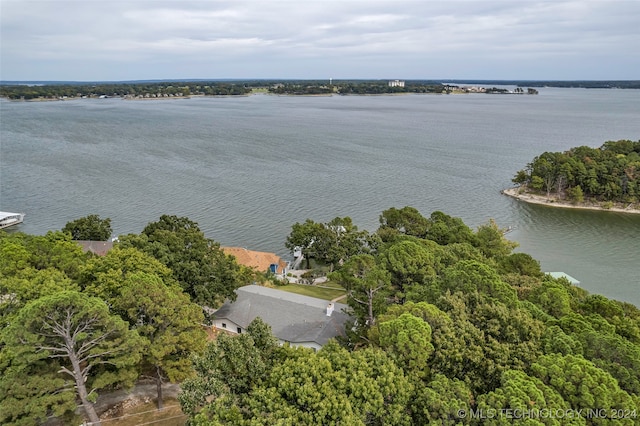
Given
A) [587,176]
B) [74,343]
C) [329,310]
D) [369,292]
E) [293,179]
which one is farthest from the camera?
[293,179]

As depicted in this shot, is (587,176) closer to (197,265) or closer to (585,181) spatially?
(585,181)

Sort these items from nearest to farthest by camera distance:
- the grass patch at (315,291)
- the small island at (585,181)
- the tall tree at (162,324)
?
the tall tree at (162,324), the grass patch at (315,291), the small island at (585,181)

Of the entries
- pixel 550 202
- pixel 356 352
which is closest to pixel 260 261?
pixel 356 352

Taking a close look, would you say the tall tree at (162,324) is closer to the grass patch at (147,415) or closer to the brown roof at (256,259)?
the grass patch at (147,415)

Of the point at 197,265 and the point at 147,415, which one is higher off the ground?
the point at 197,265

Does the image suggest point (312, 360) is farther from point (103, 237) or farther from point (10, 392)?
point (103, 237)

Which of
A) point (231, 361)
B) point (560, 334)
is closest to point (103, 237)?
point (231, 361)

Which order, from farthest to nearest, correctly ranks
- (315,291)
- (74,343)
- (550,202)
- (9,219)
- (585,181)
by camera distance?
(550,202)
(585,181)
(9,219)
(315,291)
(74,343)

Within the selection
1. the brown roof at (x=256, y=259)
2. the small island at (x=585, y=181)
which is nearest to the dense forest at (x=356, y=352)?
the brown roof at (x=256, y=259)

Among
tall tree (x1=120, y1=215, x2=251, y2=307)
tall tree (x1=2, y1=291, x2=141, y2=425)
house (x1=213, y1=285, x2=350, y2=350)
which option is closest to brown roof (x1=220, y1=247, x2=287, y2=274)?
house (x1=213, y1=285, x2=350, y2=350)
